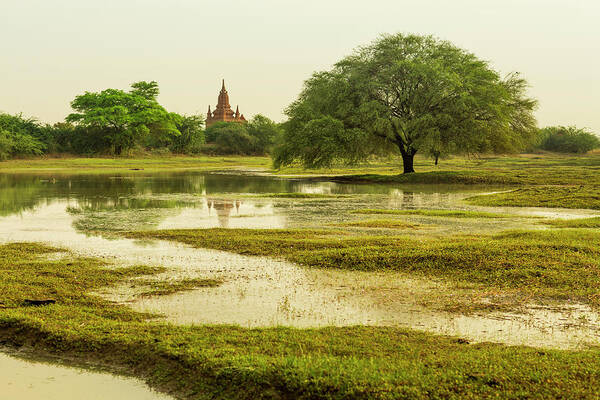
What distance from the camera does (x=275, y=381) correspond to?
529 cm

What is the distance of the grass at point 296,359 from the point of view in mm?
5008

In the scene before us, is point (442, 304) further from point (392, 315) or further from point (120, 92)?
point (120, 92)

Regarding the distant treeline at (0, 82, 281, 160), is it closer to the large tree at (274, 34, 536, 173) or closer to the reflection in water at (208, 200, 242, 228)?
the large tree at (274, 34, 536, 173)

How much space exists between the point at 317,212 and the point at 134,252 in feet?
29.7

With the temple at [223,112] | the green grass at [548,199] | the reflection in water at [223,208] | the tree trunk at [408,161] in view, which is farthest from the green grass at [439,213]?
the temple at [223,112]

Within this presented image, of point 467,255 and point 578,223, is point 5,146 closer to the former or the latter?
point 578,223

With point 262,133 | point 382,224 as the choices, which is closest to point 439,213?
point 382,224

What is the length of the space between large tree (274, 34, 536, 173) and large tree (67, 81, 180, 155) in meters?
38.9

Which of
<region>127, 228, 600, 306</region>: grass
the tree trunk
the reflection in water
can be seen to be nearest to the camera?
<region>127, 228, 600, 306</region>: grass

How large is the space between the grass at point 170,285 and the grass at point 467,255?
2.30 metres

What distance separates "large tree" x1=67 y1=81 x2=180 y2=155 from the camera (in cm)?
7394

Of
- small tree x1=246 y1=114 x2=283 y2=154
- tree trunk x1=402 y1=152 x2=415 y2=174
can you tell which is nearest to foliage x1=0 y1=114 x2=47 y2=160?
small tree x1=246 y1=114 x2=283 y2=154

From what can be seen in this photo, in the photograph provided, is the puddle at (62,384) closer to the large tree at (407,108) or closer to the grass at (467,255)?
the grass at (467,255)

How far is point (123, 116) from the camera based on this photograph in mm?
73375
